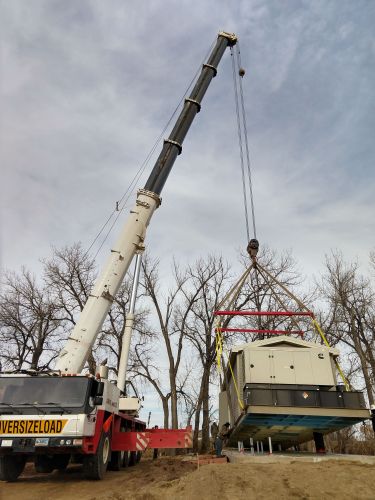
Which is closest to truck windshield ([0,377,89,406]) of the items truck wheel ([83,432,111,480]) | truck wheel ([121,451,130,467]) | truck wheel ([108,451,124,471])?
truck wheel ([83,432,111,480])

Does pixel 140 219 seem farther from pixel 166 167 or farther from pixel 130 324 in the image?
pixel 130 324

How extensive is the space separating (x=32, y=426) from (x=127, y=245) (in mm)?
5402

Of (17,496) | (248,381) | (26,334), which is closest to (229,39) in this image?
(248,381)

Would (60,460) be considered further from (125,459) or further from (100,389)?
(100,389)

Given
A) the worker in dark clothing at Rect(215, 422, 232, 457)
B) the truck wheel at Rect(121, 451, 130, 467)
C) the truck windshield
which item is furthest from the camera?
the truck wheel at Rect(121, 451, 130, 467)

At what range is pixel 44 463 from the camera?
10.6m

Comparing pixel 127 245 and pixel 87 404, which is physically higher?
pixel 127 245

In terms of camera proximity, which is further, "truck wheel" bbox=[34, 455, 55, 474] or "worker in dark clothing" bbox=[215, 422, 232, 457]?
"worker in dark clothing" bbox=[215, 422, 232, 457]

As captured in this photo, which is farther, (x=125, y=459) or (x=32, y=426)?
(x=125, y=459)

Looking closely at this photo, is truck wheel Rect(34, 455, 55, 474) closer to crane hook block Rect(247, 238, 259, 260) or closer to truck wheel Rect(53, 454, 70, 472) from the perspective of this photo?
truck wheel Rect(53, 454, 70, 472)

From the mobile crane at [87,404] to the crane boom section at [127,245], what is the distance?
3cm

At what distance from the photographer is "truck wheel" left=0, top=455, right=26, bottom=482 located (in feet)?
30.1

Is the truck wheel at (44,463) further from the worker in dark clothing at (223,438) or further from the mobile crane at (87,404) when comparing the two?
the worker in dark clothing at (223,438)

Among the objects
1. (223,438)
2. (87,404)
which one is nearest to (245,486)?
(87,404)
